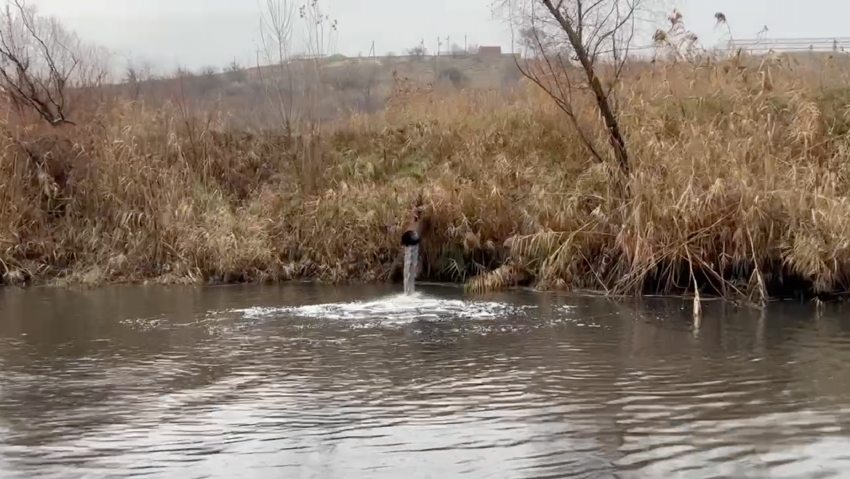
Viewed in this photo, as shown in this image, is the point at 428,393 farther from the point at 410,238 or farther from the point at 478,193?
the point at 478,193

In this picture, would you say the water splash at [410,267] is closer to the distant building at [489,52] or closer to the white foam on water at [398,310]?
the white foam on water at [398,310]

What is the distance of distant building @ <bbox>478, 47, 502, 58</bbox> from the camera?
30769mm

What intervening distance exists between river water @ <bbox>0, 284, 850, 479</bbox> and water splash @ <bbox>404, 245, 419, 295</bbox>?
1.72m

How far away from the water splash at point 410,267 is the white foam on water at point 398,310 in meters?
0.68

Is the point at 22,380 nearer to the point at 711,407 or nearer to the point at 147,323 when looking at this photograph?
the point at 147,323

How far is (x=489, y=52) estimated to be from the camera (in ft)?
104

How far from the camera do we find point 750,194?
12.1 m

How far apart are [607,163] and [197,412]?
9556 millimetres

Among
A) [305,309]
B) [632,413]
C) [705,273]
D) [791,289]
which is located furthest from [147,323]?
[791,289]

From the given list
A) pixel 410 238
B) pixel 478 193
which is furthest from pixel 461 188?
pixel 410 238

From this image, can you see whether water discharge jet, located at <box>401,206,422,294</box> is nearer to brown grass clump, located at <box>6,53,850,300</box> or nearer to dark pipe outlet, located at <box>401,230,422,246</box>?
dark pipe outlet, located at <box>401,230,422,246</box>

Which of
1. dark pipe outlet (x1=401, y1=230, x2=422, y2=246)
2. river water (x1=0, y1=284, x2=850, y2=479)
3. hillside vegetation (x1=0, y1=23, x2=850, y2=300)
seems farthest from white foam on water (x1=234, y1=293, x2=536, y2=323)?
dark pipe outlet (x1=401, y1=230, x2=422, y2=246)

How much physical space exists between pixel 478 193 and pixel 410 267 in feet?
7.80

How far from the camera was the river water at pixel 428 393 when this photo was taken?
5227 millimetres
